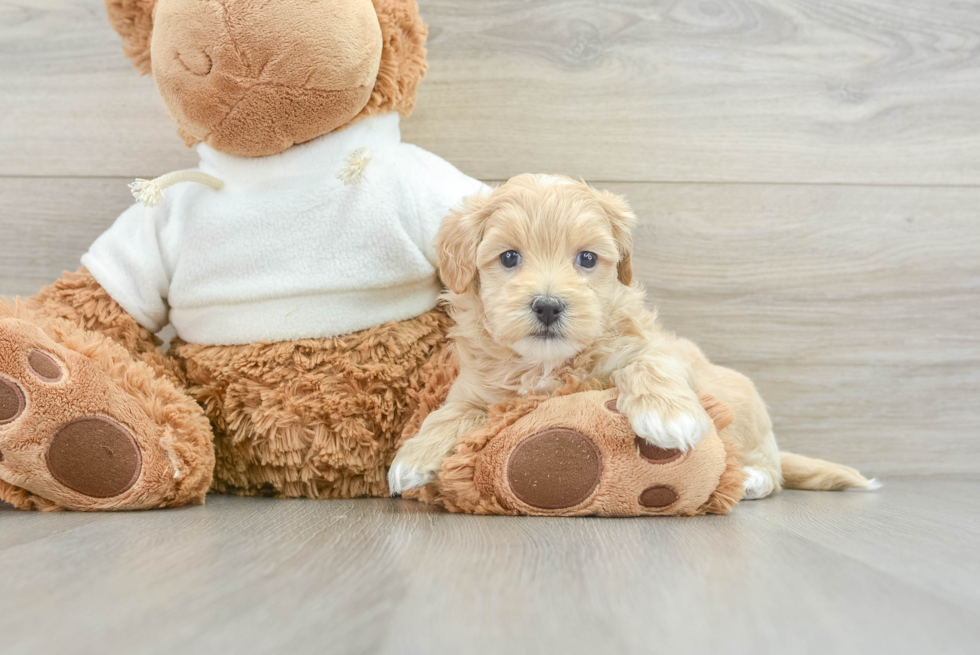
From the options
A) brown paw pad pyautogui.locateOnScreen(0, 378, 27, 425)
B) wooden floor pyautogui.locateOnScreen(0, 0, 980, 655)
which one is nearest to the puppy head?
wooden floor pyautogui.locateOnScreen(0, 0, 980, 655)

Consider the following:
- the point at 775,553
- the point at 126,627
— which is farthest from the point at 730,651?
the point at 126,627

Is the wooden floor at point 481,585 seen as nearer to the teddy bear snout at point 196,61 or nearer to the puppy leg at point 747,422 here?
the puppy leg at point 747,422

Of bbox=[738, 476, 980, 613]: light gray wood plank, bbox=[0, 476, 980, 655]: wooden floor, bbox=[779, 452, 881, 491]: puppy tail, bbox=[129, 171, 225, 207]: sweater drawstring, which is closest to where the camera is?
bbox=[0, 476, 980, 655]: wooden floor

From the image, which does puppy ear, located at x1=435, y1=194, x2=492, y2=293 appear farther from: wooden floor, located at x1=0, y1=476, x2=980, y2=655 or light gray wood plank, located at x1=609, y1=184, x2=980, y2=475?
light gray wood plank, located at x1=609, y1=184, x2=980, y2=475

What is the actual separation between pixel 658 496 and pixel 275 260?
2.44 ft

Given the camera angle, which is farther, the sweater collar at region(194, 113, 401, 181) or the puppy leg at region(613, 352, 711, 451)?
the sweater collar at region(194, 113, 401, 181)

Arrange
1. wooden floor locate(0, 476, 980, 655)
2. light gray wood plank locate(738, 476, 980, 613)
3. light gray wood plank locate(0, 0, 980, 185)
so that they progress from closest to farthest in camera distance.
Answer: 1. wooden floor locate(0, 476, 980, 655)
2. light gray wood plank locate(738, 476, 980, 613)
3. light gray wood plank locate(0, 0, 980, 185)

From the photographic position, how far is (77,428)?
1.06 meters

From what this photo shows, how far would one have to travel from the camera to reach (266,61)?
115 centimetres

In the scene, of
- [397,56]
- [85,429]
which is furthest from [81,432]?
[397,56]

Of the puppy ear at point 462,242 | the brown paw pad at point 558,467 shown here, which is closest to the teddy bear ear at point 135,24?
the puppy ear at point 462,242

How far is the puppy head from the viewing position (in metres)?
1.03

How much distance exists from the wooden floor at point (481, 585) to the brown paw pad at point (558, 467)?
39 mm

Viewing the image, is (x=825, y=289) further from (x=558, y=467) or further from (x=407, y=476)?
(x=407, y=476)
